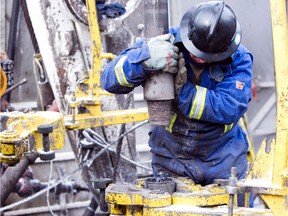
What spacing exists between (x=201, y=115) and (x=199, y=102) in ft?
0.30

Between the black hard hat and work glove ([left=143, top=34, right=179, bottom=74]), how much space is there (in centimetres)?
26

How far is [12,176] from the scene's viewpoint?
5.72 m

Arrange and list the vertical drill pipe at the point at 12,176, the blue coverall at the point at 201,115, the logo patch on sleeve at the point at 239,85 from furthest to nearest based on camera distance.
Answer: the vertical drill pipe at the point at 12,176 < the logo patch on sleeve at the point at 239,85 < the blue coverall at the point at 201,115

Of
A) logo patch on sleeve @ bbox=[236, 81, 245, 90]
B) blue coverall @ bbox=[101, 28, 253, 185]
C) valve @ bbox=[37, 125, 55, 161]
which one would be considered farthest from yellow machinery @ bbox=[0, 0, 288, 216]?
logo patch on sleeve @ bbox=[236, 81, 245, 90]

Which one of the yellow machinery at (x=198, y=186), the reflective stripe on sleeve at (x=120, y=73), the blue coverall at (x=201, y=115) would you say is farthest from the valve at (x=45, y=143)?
the reflective stripe on sleeve at (x=120, y=73)

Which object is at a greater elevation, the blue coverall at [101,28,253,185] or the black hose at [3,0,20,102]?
the black hose at [3,0,20,102]

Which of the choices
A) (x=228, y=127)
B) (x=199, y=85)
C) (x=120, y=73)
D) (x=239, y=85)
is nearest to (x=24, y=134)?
(x=120, y=73)

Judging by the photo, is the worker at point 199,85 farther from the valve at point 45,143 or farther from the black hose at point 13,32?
the black hose at point 13,32

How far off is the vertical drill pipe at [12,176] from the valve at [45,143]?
4.79 feet

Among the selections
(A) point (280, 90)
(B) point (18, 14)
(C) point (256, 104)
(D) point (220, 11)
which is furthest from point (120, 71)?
(C) point (256, 104)

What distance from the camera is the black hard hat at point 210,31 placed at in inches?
140

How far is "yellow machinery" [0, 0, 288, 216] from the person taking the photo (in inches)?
122

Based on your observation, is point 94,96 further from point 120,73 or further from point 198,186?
point 198,186

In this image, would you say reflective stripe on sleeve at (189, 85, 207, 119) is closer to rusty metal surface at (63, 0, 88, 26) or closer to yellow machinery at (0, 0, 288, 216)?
yellow machinery at (0, 0, 288, 216)
